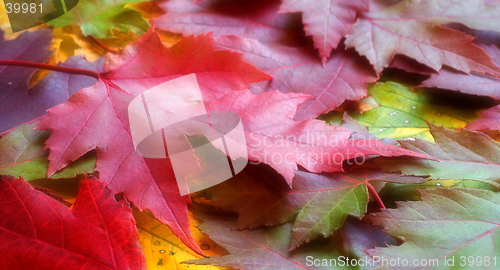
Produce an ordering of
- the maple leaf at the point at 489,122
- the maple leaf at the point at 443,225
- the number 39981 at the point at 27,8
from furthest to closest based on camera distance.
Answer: the number 39981 at the point at 27,8
the maple leaf at the point at 489,122
the maple leaf at the point at 443,225

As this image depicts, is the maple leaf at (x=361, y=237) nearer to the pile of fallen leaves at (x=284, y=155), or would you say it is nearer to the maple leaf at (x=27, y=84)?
the pile of fallen leaves at (x=284, y=155)

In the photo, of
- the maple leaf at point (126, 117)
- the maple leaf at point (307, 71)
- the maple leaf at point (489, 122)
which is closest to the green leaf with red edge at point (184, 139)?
the maple leaf at point (126, 117)

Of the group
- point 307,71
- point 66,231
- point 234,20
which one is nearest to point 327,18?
point 307,71

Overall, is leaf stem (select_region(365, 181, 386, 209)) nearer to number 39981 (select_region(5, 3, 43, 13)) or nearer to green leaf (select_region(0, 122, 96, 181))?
green leaf (select_region(0, 122, 96, 181))

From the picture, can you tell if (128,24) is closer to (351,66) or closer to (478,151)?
(351,66)

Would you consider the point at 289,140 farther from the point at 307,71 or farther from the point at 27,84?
the point at 27,84
